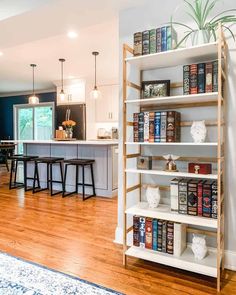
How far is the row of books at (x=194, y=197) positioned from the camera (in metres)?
1.98

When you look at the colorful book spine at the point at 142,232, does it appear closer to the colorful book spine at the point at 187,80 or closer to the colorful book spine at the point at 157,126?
the colorful book spine at the point at 157,126

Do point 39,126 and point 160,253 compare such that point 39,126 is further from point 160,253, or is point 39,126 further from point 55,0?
point 160,253

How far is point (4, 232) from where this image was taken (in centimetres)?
287

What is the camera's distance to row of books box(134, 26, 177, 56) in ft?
6.77

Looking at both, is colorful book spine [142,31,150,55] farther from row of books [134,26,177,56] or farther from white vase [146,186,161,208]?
white vase [146,186,161,208]

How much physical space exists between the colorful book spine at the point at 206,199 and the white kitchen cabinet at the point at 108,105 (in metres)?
4.86

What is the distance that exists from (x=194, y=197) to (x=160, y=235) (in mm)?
422

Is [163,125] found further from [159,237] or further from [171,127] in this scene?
[159,237]

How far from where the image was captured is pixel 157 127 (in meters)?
2.12

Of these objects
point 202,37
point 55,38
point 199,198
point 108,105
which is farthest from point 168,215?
point 108,105

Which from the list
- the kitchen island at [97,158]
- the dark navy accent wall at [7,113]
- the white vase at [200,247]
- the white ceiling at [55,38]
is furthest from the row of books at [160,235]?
the dark navy accent wall at [7,113]

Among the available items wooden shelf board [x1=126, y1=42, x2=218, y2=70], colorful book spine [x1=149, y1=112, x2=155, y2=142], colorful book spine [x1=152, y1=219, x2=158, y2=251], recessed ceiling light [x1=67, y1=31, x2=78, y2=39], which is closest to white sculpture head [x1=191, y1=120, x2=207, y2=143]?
colorful book spine [x1=149, y1=112, x2=155, y2=142]

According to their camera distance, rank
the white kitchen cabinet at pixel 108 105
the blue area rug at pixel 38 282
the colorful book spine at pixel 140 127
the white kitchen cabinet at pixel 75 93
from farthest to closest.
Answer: the white kitchen cabinet at pixel 75 93 < the white kitchen cabinet at pixel 108 105 < the colorful book spine at pixel 140 127 < the blue area rug at pixel 38 282

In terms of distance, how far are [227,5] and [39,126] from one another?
24.3 ft
